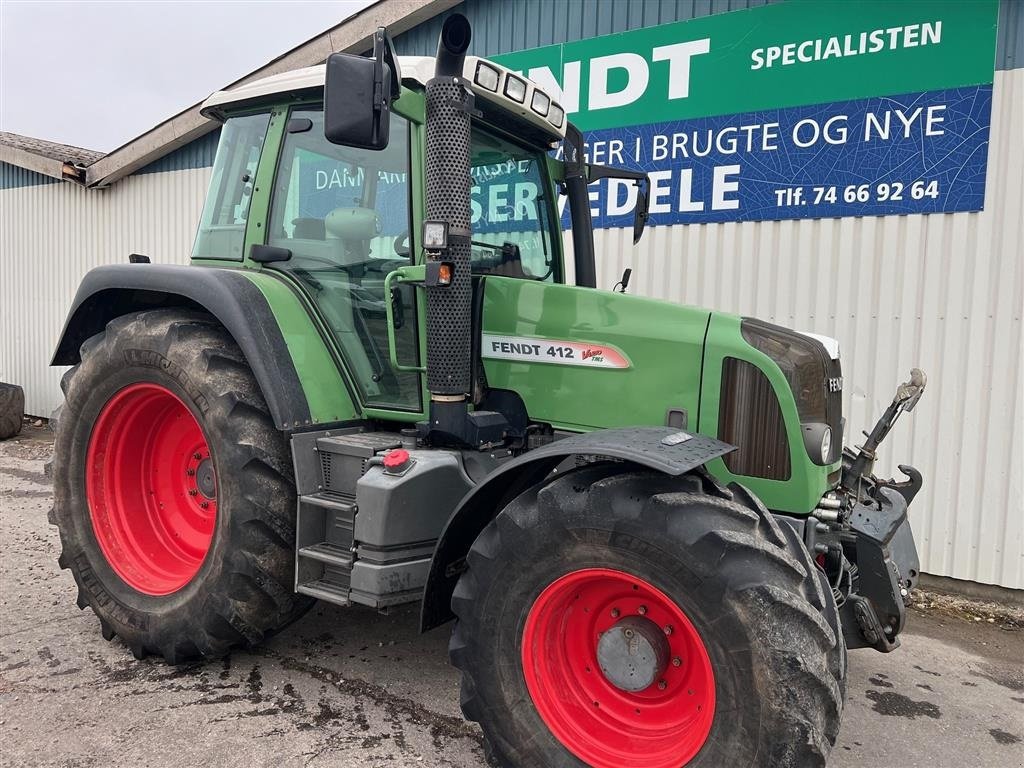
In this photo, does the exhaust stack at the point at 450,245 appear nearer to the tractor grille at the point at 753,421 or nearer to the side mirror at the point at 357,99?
the side mirror at the point at 357,99

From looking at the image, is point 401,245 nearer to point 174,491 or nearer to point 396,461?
point 396,461

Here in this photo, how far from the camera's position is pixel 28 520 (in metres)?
6.02

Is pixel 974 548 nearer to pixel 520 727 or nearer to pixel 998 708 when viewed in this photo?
pixel 998 708

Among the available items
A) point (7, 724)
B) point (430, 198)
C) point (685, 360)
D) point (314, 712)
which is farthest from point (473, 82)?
point (7, 724)

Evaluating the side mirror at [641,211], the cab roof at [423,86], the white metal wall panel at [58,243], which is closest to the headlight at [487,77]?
the cab roof at [423,86]

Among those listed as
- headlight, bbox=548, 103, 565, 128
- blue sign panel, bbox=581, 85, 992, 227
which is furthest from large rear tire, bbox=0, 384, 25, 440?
headlight, bbox=548, 103, 565, 128

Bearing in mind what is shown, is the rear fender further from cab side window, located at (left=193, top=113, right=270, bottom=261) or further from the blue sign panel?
the blue sign panel

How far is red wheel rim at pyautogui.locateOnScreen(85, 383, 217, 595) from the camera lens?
→ 12.1ft

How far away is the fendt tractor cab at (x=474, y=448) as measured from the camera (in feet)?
7.74

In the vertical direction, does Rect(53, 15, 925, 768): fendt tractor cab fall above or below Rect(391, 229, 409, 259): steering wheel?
below

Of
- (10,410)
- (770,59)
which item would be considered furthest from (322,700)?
(10,410)

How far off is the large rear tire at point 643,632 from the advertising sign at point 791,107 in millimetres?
3475

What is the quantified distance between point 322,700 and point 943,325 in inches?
170

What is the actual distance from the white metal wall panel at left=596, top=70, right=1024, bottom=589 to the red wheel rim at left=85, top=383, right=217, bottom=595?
3.92m
